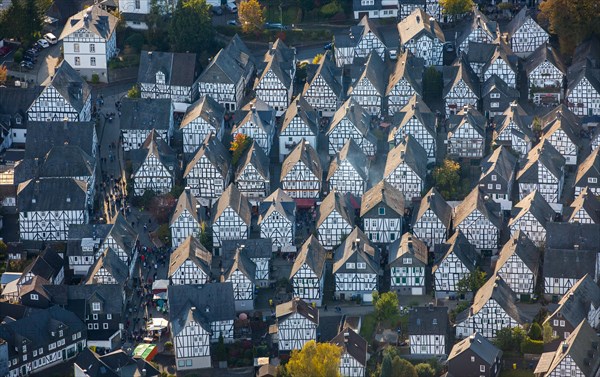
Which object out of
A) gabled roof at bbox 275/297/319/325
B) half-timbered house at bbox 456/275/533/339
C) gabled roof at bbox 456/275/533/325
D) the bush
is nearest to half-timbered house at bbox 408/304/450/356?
half-timbered house at bbox 456/275/533/339

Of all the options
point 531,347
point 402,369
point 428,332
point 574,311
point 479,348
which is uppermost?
point 574,311

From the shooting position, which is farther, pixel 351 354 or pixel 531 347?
pixel 531 347

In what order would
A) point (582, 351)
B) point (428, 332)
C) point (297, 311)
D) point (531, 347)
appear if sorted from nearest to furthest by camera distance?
point (582, 351) < point (531, 347) < point (428, 332) < point (297, 311)

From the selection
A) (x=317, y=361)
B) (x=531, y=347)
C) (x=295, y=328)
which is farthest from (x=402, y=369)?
(x=531, y=347)

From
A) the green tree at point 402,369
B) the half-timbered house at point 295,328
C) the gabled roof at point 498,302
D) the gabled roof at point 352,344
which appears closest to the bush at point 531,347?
the gabled roof at point 498,302

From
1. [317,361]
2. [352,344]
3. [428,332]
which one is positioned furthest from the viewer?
[428,332]

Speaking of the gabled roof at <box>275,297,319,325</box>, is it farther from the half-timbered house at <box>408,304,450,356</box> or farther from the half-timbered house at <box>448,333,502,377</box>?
the half-timbered house at <box>448,333,502,377</box>

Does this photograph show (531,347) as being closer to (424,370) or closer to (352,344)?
(424,370)
